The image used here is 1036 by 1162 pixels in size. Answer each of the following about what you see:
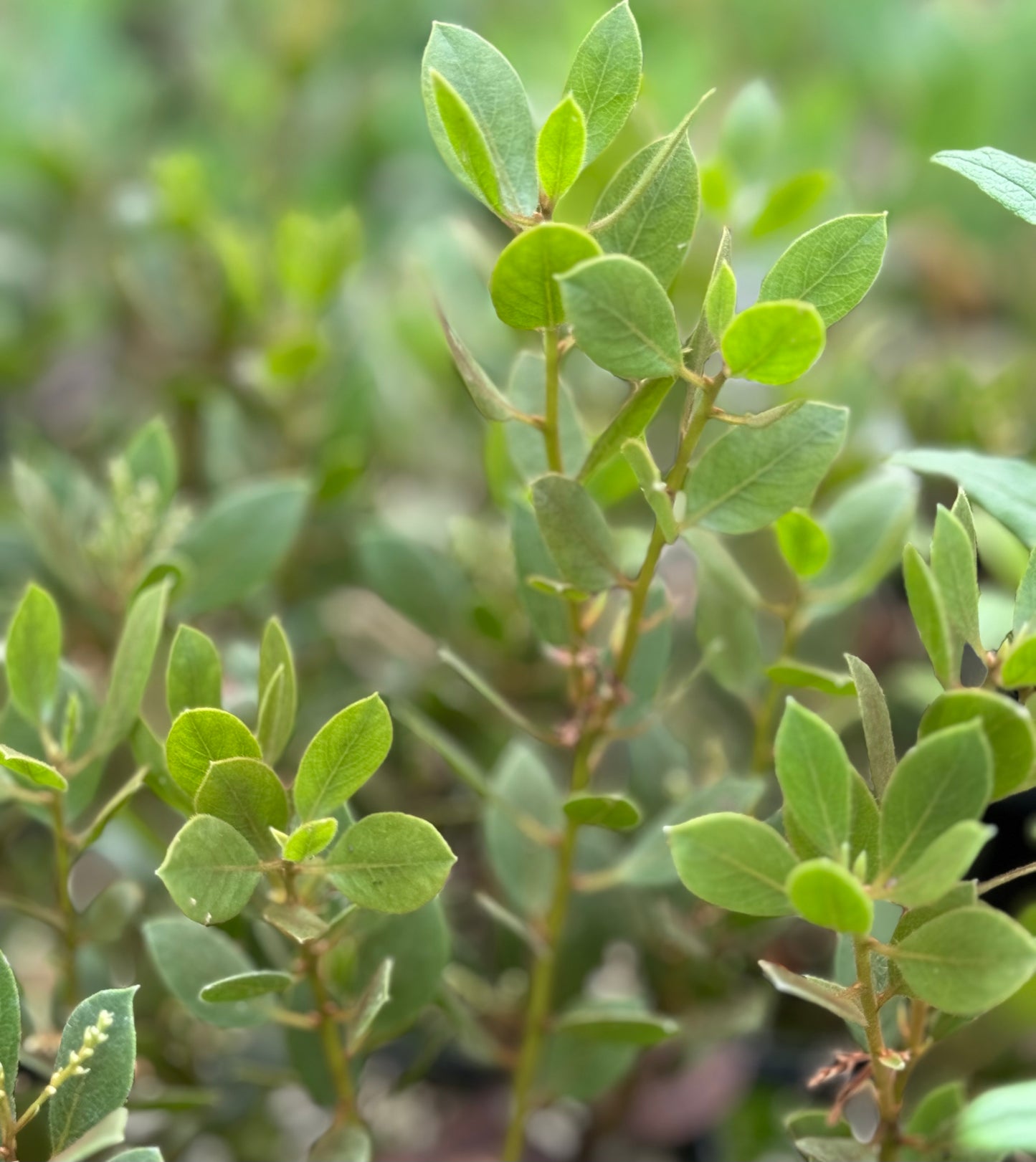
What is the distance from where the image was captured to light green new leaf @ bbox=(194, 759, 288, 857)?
387 mm

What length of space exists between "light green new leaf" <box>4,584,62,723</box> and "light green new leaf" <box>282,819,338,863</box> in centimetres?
14

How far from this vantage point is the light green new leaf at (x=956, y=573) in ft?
1.24

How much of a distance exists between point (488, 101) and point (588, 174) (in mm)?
364

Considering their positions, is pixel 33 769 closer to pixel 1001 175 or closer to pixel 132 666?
pixel 132 666

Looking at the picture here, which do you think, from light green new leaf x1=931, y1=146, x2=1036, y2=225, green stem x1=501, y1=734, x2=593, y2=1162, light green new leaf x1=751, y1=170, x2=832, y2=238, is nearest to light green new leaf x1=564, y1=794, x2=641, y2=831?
green stem x1=501, y1=734, x2=593, y2=1162

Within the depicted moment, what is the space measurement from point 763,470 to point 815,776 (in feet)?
→ 0.39

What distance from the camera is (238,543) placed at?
2.03ft

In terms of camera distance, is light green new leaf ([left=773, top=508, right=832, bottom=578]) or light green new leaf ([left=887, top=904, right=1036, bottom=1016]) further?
light green new leaf ([left=773, top=508, right=832, bottom=578])

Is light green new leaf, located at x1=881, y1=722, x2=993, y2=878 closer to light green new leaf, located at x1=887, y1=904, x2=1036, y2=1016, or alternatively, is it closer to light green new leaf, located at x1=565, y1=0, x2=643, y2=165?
light green new leaf, located at x1=887, y1=904, x2=1036, y2=1016

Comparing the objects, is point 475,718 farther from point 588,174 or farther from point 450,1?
point 450,1

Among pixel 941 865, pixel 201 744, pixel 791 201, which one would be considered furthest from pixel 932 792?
pixel 791 201

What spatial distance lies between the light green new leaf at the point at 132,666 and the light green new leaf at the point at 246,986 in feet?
0.35

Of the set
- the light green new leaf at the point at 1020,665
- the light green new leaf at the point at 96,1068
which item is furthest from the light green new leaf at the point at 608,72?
the light green new leaf at the point at 96,1068

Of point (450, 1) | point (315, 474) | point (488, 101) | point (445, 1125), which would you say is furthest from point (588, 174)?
point (450, 1)
